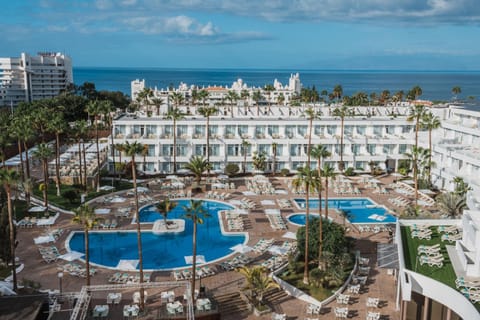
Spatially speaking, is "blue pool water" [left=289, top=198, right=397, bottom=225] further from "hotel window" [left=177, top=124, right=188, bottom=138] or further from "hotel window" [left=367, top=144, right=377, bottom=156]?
"hotel window" [left=177, top=124, right=188, bottom=138]

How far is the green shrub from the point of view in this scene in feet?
168

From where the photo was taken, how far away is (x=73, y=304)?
2275 centimetres

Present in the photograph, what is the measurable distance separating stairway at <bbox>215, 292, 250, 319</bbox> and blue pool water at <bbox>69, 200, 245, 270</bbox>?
5.41m

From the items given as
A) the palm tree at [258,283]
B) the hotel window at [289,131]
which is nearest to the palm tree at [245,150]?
the hotel window at [289,131]

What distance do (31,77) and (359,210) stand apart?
382 ft

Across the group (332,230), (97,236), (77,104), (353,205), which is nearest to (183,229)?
(97,236)

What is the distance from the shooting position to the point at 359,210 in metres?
41.7

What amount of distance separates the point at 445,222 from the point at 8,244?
25424 millimetres

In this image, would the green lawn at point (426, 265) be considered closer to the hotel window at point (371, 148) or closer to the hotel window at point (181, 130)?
the hotel window at point (371, 148)

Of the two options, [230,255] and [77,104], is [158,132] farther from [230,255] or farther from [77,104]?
[77,104]

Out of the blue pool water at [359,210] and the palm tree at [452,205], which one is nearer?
the palm tree at [452,205]

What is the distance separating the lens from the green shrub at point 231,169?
5116 centimetres

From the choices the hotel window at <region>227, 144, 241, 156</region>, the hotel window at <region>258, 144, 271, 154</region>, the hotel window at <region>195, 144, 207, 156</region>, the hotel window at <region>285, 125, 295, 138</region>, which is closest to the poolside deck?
the hotel window at <region>227, 144, 241, 156</region>

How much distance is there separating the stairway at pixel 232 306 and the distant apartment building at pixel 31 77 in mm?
115070
